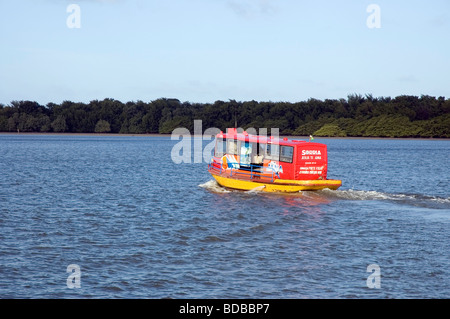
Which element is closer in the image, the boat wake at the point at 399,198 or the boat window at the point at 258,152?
the boat wake at the point at 399,198

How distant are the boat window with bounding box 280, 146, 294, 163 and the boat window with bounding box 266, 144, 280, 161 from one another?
1.31 feet

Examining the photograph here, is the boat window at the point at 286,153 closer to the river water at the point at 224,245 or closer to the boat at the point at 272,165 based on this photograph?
the boat at the point at 272,165

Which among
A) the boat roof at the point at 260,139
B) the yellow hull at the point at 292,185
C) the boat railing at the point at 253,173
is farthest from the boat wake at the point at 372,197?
the boat roof at the point at 260,139

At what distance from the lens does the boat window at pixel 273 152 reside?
37062 millimetres

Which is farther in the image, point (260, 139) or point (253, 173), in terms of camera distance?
point (260, 139)

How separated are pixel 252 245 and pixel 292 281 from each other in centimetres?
498

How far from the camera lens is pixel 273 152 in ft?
123

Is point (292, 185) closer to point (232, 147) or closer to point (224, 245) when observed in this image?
point (232, 147)

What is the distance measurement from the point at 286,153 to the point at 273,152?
4.15ft

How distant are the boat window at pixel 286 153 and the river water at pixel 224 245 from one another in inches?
87.9

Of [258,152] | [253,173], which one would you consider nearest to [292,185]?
[253,173]
